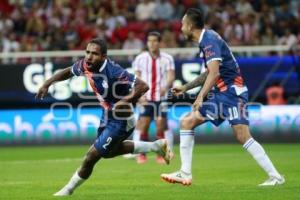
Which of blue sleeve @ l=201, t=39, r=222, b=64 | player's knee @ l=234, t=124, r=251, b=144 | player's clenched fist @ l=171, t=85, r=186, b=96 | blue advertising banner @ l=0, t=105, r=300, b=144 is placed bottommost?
blue advertising banner @ l=0, t=105, r=300, b=144

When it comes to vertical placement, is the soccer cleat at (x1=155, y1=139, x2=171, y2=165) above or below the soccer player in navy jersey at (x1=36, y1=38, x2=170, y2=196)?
below

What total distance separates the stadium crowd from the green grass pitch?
4.12 m

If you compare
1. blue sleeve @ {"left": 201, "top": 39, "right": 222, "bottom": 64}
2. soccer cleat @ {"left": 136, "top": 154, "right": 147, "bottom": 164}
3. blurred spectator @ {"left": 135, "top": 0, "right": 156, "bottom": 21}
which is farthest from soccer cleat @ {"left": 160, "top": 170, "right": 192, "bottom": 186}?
blurred spectator @ {"left": 135, "top": 0, "right": 156, "bottom": 21}

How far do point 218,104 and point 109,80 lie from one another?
161 cm

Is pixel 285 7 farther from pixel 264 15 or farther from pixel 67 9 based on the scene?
pixel 67 9

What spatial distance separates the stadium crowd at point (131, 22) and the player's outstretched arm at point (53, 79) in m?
11.7

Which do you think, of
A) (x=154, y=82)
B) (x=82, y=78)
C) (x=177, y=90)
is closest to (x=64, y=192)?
(x=177, y=90)

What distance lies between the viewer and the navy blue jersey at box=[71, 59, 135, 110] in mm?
10773

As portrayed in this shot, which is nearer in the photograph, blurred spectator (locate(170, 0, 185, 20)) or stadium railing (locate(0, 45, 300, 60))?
stadium railing (locate(0, 45, 300, 60))

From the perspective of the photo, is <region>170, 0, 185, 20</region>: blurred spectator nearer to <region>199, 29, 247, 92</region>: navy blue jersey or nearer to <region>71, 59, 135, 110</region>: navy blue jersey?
<region>199, 29, 247, 92</region>: navy blue jersey

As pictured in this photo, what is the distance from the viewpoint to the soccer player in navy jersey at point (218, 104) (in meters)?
11.4

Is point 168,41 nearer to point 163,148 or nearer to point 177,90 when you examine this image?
point 163,148

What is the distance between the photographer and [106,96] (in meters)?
Answer: 11.0

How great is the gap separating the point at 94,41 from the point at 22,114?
11804mm
